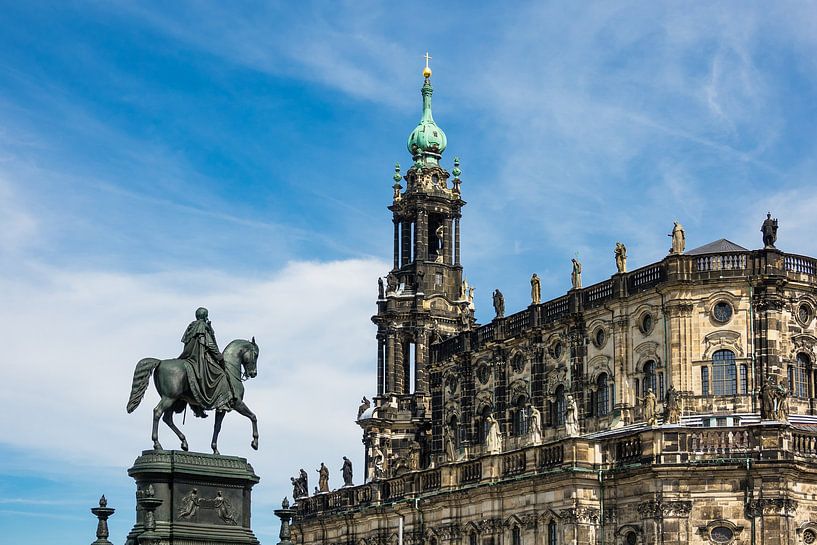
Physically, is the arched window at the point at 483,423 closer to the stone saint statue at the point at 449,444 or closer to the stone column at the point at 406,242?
the stone saint statue at the point at 449,444

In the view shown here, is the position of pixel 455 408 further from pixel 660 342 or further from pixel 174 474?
pixel 174 474

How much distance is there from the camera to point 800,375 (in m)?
73.1

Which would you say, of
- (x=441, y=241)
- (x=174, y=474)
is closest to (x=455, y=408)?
(x=441, y=241)

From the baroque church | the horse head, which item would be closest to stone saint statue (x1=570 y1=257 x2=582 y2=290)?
the baroque church

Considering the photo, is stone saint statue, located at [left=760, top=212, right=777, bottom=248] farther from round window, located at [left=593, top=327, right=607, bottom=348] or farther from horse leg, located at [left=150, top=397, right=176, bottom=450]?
horse leg, located at [left=150, top=397, right=176, bottom=450]

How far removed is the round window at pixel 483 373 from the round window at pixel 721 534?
945 inches

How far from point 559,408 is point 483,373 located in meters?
8.15

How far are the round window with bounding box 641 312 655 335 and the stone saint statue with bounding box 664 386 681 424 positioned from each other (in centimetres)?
376

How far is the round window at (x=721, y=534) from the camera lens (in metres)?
66.5

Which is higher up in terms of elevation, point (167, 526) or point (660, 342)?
point (660, 342)

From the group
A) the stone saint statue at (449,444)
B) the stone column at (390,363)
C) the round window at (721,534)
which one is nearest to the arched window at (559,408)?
the stone saint statue at (449,444)

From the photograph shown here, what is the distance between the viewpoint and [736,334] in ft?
238

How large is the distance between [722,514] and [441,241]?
129 feet

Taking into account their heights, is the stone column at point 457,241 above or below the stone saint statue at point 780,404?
above
